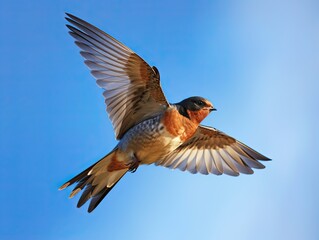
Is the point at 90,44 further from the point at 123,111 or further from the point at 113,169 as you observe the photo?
the point at 113,169

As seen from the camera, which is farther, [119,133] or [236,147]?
[236,147]

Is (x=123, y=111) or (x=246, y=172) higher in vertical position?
(x=123, y=111)

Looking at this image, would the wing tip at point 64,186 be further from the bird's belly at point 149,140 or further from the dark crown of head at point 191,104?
the dark crown of head at point 191,104

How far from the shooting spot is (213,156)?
789 cm

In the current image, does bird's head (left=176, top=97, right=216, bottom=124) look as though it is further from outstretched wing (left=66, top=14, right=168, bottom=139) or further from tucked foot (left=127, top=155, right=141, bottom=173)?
tucked foot (left=127, top=155, right=141, bottom=173)

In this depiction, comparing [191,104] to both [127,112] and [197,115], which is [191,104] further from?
[127,112]

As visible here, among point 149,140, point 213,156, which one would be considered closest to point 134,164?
point 149,140

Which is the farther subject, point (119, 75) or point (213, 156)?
point (213, 156)

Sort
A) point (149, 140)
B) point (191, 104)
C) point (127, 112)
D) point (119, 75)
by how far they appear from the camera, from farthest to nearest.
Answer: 1. point (191, 104)
2. point (127, 112)
3. point (119, 75)
4. point (149, 140)

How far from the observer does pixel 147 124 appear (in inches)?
249

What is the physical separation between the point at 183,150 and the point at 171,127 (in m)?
1.56

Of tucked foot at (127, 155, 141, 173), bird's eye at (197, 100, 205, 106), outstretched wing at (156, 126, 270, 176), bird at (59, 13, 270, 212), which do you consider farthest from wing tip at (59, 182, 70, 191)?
bird's eye at (197, 100, 205, 106)

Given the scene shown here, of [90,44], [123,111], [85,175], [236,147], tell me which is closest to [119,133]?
[123,111]

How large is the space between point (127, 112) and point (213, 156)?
2.00m
